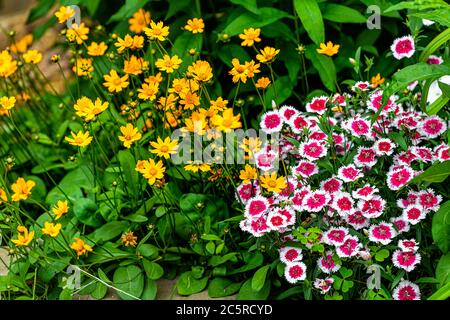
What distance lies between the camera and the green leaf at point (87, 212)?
9.04ft

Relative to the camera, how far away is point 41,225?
2.84m

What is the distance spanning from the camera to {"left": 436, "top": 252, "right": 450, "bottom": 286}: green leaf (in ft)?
7.61

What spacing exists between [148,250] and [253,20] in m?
0.94

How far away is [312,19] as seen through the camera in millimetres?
2875

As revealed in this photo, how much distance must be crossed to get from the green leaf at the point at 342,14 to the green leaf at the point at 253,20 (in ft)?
0.57

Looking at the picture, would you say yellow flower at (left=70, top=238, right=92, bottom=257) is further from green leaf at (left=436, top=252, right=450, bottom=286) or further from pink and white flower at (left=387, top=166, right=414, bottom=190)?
green leaf at (left=436, top=252, right=450, bottom=286)

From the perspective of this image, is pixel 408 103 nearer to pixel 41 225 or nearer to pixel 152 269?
pixel 152 269

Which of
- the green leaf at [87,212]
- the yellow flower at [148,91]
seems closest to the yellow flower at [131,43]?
the yellow flower at [148,91]

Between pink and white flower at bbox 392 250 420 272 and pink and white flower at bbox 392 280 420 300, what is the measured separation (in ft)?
0.16

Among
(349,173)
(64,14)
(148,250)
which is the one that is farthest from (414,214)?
(64,14)

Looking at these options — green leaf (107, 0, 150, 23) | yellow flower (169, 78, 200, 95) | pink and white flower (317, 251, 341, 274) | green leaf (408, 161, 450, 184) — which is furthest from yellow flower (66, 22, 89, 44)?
green leaf (408, 161, 450, 184)

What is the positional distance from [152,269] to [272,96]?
855 mm

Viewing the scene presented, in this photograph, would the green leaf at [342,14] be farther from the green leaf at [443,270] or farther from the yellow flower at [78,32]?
the green leaf at [443,270]

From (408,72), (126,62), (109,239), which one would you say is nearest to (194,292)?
(109,239)
